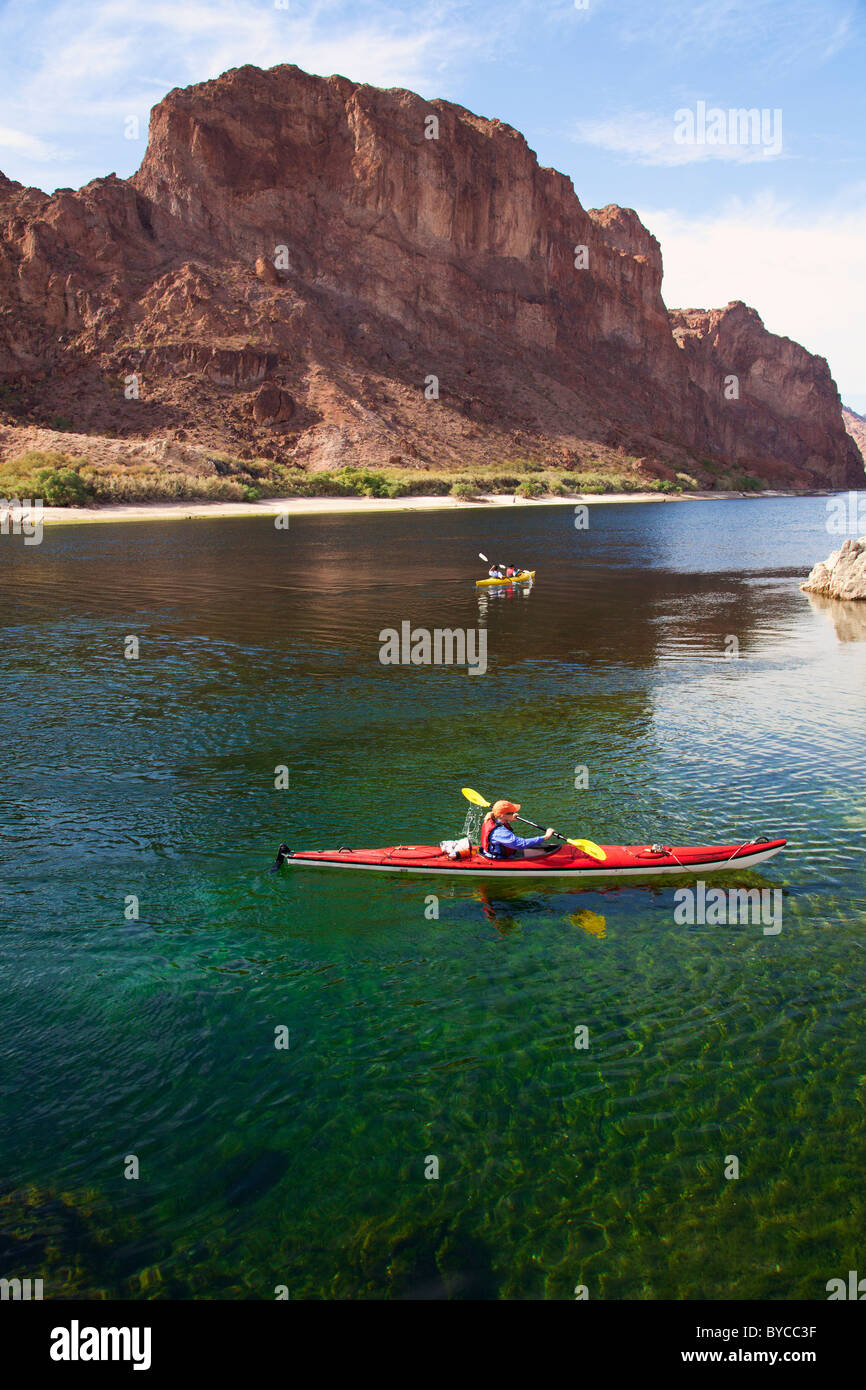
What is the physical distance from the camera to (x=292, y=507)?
101m

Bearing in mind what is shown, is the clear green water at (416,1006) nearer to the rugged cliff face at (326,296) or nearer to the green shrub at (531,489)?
the green shrub at (531,489)

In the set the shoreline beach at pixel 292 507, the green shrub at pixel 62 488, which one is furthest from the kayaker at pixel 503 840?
the green shrub at pixel 62 488

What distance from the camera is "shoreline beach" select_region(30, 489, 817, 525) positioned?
83.0 metres

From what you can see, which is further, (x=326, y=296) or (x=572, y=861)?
(x=326, y=296)

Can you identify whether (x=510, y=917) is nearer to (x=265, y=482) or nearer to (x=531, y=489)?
(x=265, y=482)

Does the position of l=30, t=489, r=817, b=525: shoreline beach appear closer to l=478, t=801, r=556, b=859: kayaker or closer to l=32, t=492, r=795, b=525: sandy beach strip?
l=32, t=492, r=795, b=525: sandy beach strip

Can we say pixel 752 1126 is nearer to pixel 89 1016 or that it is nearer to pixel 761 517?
pixel 89 1016

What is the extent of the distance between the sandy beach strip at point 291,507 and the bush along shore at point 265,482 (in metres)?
1.15

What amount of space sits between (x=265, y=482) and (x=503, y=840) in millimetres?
96939

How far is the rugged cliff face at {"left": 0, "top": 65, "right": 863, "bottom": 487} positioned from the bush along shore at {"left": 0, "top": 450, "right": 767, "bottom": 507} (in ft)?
21.2

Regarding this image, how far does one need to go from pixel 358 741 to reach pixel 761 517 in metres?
93.7

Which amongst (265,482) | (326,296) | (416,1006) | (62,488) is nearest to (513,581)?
(416,1006)

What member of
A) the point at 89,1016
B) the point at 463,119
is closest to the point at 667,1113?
the point at 89,1016

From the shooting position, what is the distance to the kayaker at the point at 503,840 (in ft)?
40.5
